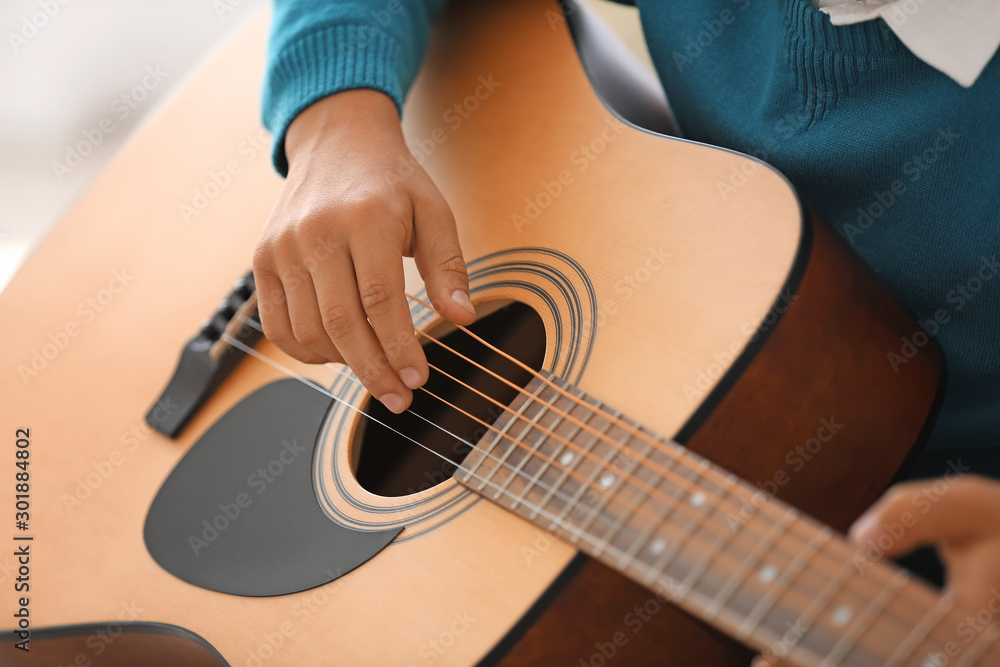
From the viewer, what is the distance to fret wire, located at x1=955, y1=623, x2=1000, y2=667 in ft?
1.10

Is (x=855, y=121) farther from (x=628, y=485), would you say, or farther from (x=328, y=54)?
(x=328, y=54)

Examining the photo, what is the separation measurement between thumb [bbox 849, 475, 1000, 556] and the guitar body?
0.14 meters

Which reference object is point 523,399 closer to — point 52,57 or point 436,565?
point 436,565

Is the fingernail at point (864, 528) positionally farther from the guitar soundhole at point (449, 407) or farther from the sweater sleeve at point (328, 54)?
the sweater sleeve at point (328, 54)

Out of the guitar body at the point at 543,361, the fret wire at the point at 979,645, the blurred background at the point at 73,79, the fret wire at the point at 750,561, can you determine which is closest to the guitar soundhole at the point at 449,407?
the guitar body at the point at 543,361

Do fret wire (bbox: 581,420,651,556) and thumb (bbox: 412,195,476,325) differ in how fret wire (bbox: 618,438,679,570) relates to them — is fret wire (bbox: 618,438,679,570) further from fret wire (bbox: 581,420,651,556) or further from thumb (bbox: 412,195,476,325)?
thumb (bbox: 412,195,476,325)

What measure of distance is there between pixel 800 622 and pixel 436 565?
0.26 meters

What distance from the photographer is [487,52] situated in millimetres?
869

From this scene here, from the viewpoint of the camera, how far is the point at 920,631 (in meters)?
0.35

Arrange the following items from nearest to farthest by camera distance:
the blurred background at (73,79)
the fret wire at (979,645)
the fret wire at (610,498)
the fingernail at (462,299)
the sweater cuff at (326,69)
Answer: the fret wire at (979,645), the fret wire at (610,498), the fingernail at (462,299), the sweater cuff at (326,69), the blurred background at (73,79)

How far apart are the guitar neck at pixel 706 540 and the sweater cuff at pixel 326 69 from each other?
42 centimetres

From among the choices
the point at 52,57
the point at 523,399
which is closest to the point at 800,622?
the point at 523,399

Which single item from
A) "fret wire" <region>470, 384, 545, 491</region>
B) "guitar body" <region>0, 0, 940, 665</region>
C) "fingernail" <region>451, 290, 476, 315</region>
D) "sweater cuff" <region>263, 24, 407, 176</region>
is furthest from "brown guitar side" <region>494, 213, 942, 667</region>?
"sweater cuff" <region>263, 24, 407, 176</region>

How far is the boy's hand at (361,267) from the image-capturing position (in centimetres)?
60
